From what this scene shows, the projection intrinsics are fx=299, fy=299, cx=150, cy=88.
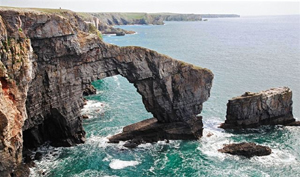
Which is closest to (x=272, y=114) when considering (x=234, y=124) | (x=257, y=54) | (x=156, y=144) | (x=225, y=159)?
(x=234, y=124)

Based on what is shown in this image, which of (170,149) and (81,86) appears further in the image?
(170,149)

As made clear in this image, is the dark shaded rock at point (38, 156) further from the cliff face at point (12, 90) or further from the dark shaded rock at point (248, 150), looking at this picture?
the dark shaded rock at point (248, 150)

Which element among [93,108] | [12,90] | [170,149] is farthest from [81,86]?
[93,108]

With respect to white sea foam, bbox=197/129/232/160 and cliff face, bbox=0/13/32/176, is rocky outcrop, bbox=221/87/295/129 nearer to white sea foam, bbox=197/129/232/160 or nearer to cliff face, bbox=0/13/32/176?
white sea foam, bbox=197/129/232/160

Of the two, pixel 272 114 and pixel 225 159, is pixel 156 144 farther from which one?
pixel 272 114

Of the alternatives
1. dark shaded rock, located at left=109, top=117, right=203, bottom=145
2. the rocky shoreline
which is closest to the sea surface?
dark shaded rock, located at left=109, top=117, right=203, bottom=145

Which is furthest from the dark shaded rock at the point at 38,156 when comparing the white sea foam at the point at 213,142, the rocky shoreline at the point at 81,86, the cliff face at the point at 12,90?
the white sea foam at the point at 213,142

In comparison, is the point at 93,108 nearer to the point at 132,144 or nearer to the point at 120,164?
the point at 132,144
